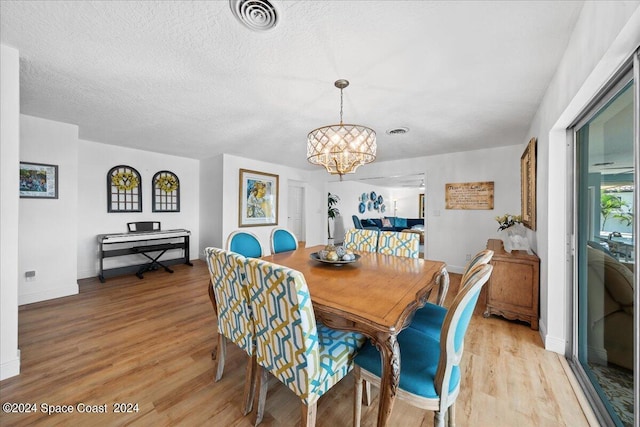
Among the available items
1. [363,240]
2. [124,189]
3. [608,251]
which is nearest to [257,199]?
[124,189]

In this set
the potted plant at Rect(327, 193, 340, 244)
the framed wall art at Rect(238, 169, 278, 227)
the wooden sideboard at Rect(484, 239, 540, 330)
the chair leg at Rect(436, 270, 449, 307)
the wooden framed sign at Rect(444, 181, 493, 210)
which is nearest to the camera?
the chair leg at Rect(436, 270, 449, 307)

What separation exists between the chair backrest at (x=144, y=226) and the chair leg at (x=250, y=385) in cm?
417

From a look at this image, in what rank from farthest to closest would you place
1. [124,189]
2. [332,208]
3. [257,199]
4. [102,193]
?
1. [332,208]
2. [257,199]
3. [124,189]
4. [102,193]

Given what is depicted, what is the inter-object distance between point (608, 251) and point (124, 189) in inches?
233

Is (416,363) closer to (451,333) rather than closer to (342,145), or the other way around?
(451,333)

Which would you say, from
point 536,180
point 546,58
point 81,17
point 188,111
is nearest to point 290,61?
point 81,17

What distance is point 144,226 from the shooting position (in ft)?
14.8

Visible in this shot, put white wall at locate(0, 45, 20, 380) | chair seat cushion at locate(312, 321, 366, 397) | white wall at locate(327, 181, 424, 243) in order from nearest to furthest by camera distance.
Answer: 1. chair seat cushion at locate(312, 321, 366, 397)
2. white wall at locate(0, 45, 20, 380)
3. white wall at locate(327, 181, 424, 243)

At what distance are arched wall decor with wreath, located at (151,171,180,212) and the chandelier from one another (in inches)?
152

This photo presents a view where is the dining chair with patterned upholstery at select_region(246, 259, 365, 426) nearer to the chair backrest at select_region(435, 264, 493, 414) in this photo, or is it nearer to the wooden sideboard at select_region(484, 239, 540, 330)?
the chair backrest at select_region(435, 264, 493, 414)

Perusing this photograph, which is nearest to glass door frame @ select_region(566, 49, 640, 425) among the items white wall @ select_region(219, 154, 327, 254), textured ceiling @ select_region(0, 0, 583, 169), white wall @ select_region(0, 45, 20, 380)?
textured ceiling @ select_region(0, 0, 583, 169)

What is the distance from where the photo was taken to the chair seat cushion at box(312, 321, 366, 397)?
1.16 m

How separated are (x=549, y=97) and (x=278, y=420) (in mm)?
3126

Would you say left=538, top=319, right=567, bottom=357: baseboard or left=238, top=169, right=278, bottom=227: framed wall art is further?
left=238, top=169, right=278, bottom=227: framed wall art
